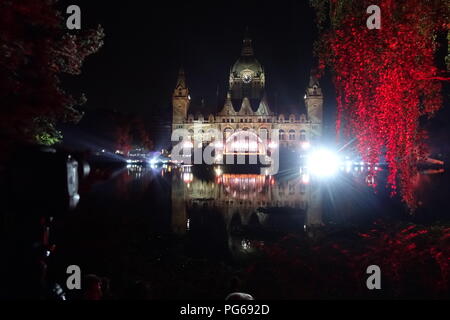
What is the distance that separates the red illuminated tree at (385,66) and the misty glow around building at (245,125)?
278 ft

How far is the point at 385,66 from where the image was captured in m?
7.32

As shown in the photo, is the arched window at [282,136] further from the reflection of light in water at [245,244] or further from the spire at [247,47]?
the reflection of light in water at [245,244]

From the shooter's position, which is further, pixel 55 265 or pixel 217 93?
pixel 217 93

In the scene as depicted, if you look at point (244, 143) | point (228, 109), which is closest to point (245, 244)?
point (244, 143)

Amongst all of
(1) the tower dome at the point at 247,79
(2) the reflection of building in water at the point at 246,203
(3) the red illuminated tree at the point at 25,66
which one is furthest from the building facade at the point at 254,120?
(3) the red illuminated tree at the point at 25,66

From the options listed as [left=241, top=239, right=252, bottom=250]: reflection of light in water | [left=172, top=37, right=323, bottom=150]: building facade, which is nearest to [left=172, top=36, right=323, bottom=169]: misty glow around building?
[left=172, top=37, right=323, bottom=150]: building facade

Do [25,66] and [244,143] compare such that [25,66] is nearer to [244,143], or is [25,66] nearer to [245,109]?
[244,143]

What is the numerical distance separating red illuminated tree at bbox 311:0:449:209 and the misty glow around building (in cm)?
8483

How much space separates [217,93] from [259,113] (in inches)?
686

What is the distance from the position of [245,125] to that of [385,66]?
301 feet

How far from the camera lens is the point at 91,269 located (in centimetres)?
805

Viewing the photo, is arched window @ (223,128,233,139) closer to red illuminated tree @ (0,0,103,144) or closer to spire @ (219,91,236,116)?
spire @ (219,91,236,116)
